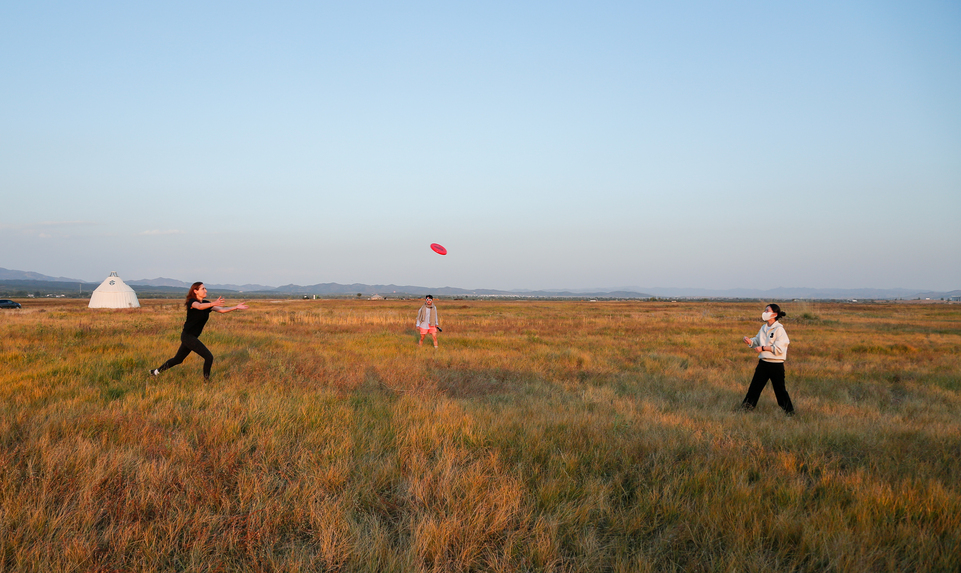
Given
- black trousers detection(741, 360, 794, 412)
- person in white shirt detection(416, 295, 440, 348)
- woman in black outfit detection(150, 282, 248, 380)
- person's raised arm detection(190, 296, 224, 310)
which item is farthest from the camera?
person in white shirt detection(416, 295, 440, 348)

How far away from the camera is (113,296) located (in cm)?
5947

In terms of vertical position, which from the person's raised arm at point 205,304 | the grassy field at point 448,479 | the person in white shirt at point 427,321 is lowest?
the grassy field at point 448,479

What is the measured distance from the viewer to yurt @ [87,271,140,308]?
5872 cm

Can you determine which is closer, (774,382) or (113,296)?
(774,382)

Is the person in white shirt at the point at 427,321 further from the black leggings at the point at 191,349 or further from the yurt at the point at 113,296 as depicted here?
the yurt at the point at 113,296

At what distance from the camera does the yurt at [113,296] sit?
58.7m

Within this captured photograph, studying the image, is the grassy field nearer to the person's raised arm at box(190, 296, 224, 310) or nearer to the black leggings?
the black leggings

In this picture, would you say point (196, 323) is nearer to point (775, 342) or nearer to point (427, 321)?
point (427, 321)

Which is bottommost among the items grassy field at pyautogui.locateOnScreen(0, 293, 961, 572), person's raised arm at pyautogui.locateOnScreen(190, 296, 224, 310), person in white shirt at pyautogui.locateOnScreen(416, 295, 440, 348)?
grassy field at pyautogui.locateOnScreen(0, 293, 961, 572)

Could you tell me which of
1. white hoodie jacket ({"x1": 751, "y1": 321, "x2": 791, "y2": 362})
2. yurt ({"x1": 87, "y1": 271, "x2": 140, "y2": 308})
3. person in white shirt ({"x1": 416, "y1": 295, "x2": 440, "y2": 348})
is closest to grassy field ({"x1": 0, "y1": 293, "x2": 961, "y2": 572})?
white hoodie jacket ({"x1": 751, "y1": 321, "x2": 791, "y2": 362})

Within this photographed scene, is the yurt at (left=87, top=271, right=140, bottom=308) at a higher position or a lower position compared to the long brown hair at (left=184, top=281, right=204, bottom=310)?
lower

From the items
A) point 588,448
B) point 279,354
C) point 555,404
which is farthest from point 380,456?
point 279,354

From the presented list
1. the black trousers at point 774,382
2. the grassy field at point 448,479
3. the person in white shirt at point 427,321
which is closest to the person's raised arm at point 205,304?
the grassy field at point 448,479

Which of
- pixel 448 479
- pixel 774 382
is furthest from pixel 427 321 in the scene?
pixel 448 479
